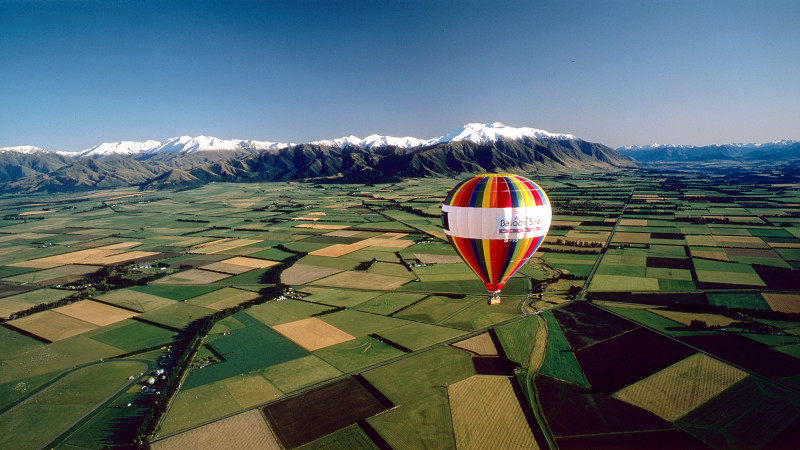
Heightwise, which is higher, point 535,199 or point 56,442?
point 535,199

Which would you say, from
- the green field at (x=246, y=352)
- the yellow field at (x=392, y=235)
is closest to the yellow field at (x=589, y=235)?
the yellow field at (x=392, y=235)

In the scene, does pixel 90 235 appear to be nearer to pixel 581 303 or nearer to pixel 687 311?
pixel 581 303

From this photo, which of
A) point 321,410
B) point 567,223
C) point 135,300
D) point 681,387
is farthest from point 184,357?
point 567,223

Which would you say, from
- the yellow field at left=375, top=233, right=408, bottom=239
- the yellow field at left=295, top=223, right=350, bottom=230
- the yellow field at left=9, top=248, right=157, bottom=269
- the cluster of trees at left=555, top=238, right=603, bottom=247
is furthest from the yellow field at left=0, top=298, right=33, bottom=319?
the cluster of trees at left=555, top=238, right=603, bottom=247

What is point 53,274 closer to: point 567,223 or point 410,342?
point 410,342

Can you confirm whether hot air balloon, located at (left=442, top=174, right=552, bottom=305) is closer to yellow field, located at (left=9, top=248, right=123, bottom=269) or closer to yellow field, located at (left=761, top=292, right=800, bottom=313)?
yellow field, located at (left=761, top=292, right=800, bottom=313)

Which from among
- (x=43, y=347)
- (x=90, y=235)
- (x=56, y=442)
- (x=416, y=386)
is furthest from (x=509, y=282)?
(x=90, y=235)
